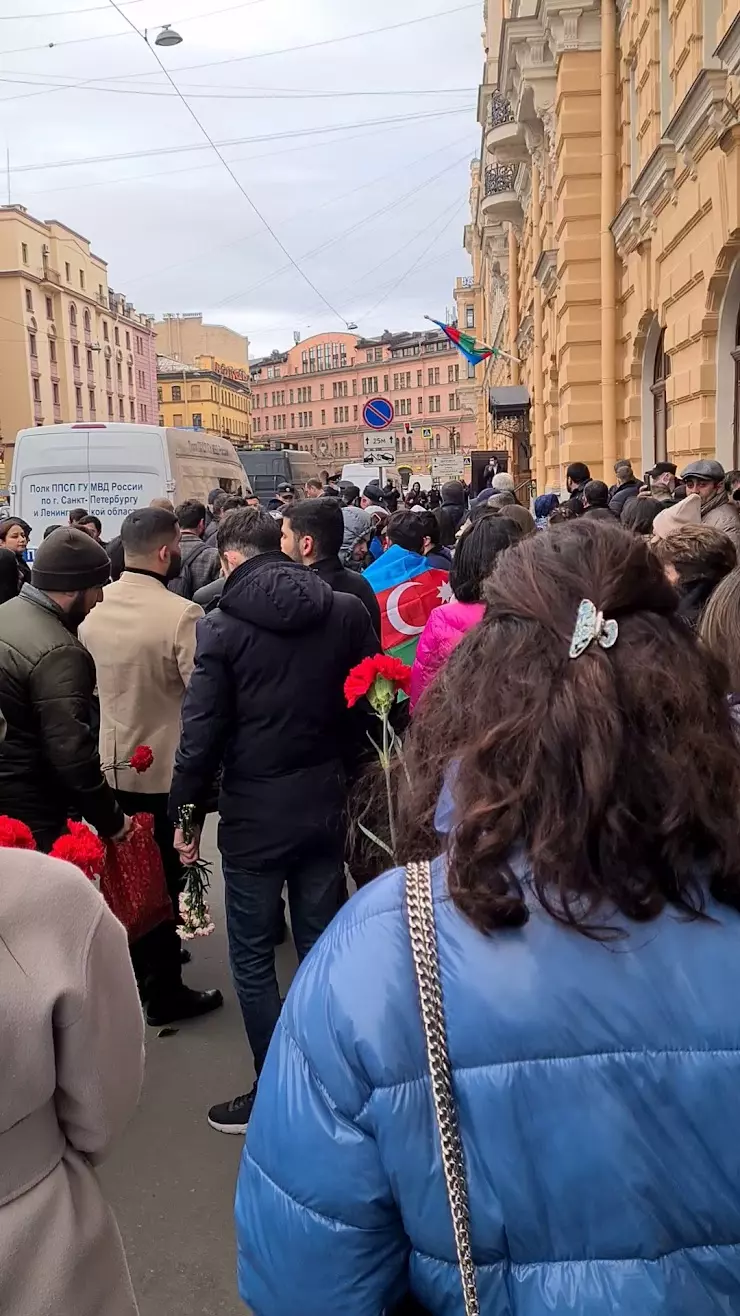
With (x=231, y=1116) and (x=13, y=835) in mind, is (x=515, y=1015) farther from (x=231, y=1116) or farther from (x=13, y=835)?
(x=231, y=1116)

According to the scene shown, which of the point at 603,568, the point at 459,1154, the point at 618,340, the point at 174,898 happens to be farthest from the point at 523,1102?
the point at 618,340

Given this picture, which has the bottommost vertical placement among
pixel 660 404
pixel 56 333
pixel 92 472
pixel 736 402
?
pixel 92 472

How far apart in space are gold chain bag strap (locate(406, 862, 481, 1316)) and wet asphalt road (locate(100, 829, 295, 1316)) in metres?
1.99

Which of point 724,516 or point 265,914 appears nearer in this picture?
point 265,914

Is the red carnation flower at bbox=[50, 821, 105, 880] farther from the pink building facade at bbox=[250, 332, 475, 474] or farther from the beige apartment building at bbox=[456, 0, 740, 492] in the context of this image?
the pink building facade at bbox=[250, 332, 475, 474]

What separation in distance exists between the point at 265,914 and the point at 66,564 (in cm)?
130

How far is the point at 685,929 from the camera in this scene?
1.09 meters

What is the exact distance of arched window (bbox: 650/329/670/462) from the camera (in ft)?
41.5

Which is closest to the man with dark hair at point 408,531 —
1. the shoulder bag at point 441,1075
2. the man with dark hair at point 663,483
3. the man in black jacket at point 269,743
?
the man with dark hair at point 663,483

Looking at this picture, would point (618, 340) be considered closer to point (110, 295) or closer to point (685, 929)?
point (685, 929)

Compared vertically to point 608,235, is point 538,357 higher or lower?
lower

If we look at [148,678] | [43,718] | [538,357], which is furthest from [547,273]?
[43,718]

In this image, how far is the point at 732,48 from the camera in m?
7.32

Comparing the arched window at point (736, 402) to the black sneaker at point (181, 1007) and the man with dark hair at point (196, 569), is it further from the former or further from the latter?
the black sneaker at point (181, 1007)
